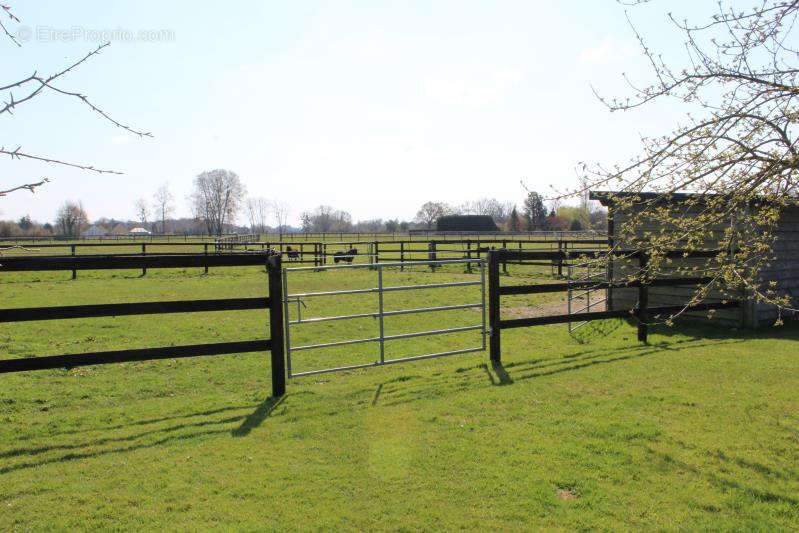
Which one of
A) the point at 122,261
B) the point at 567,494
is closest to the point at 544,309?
the point at 567,494

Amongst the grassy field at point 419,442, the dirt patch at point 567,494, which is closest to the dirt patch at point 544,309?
the grassy field at point 419,442

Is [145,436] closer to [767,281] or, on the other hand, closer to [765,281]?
[765,281]

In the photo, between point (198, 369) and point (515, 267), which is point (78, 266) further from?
point (515, 267)

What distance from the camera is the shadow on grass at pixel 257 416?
188 inches

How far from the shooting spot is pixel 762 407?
205 inches

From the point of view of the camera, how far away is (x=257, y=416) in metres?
5.17

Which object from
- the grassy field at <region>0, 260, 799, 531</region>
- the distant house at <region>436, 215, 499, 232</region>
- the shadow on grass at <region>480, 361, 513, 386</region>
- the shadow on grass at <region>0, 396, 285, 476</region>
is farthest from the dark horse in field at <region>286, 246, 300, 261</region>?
the distant house at <region>436, 215, 499, 232</region>

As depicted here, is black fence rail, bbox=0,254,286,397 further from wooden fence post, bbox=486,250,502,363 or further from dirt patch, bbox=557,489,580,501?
dirt patch, bbox=557,489,580,501

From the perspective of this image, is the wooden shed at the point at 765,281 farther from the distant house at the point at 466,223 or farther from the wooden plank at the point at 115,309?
the distant house at the point at 466,223

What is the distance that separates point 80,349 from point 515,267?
17702mm

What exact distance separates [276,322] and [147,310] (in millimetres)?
1258

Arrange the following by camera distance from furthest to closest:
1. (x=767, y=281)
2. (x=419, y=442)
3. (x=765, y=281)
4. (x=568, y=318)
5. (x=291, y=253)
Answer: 1. (x=291, y=253)
2. (x=767, y=281)
3. (x=765, y=281)
4. (x=568, y=318)
5. (x=419, y=442)

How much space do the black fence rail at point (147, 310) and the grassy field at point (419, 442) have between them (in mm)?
609

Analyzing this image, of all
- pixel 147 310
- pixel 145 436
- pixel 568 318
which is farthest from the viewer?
pixel 568 318
